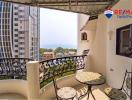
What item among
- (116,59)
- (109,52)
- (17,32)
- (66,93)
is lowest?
(66,93)

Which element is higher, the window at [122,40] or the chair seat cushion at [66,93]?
the window at [122,40]

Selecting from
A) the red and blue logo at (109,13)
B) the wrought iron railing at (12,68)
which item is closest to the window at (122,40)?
the red and blue logo at (109,13)

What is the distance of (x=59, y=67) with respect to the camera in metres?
5.12

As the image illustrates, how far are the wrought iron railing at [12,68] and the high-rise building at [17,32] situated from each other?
10.2 metres

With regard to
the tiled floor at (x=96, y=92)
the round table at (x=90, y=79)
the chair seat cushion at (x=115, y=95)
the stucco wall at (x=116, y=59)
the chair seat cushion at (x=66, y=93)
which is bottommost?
the tiled floor at (x=96, y=92)

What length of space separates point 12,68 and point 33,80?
62.4 inches

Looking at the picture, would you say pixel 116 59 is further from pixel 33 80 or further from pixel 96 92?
pixel 33 80

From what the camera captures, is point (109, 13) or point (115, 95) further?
point (109, 13)

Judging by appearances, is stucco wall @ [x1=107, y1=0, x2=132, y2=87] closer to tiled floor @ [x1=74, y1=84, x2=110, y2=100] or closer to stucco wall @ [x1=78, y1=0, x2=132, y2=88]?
stucco wall @ [x1=78, y1=0, x2=132, y2=88]

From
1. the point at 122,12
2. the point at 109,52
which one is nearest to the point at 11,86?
the point at 109,52

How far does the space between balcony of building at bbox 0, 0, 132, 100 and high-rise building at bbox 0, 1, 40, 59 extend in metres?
10.4

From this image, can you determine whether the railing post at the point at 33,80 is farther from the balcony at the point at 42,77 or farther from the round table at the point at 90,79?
the round table at the point at 90,79

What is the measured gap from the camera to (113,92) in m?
3.28

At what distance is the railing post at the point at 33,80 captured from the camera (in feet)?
13.0
